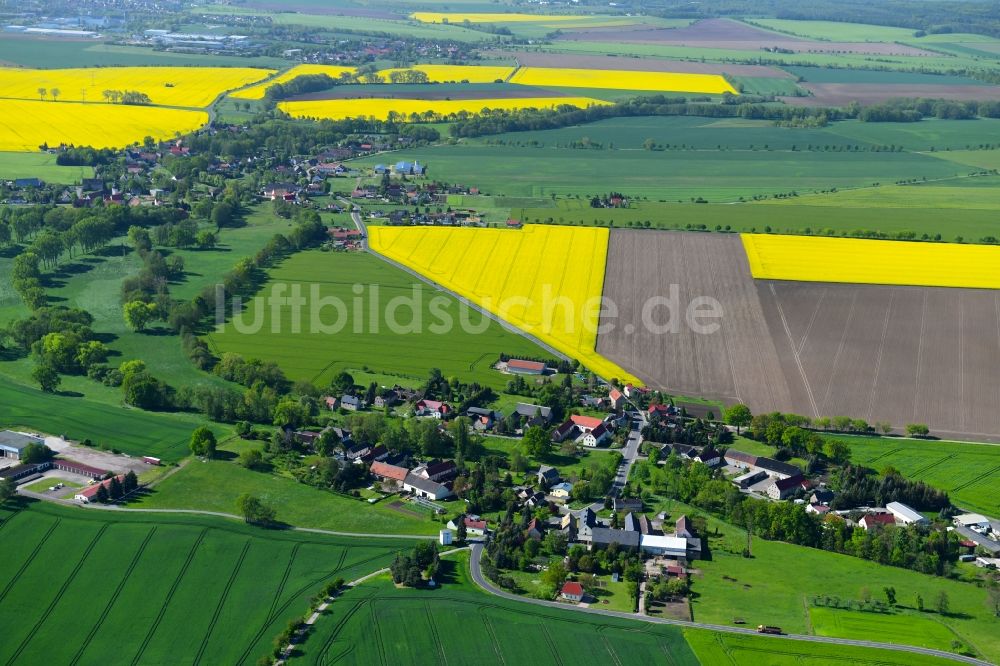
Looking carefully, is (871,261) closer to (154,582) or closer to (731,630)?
(731,630)

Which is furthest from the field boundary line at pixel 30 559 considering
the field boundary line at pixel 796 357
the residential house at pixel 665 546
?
the field boundary line at pixel 796 357

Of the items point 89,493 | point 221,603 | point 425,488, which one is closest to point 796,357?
point 425,488

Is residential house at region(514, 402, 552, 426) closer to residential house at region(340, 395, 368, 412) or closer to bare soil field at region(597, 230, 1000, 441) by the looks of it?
bare soil field at region(597, 230, 1000, 441)

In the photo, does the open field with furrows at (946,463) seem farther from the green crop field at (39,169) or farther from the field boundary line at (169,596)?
the green crop field at (39,169)

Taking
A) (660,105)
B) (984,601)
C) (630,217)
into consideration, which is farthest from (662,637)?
(660,105)

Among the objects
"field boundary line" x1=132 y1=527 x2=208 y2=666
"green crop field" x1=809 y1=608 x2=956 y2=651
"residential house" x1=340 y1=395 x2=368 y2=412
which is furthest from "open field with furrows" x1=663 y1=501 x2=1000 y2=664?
"residential house" x1=340 y1=395 x2=368 y2=412
